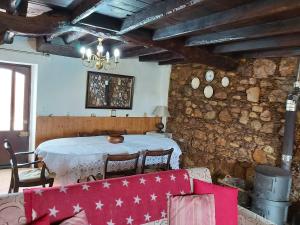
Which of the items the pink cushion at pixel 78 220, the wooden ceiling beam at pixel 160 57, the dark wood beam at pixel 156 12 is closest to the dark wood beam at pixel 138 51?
the wooden ceiling beam at pixel 160 57

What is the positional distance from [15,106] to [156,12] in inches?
131

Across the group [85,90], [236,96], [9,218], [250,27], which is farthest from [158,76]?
[9,218]

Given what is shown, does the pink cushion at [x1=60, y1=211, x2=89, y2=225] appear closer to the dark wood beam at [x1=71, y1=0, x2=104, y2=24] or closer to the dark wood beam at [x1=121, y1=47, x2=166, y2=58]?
the dark wood beam at [x1=71, y1=0, x2=104, y2=24]

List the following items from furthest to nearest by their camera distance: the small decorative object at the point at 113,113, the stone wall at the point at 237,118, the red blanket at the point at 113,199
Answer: the small decorative object at the point at 113,113 < the stone wall at the point at 237,118 < the red blanket at the point at 113,199

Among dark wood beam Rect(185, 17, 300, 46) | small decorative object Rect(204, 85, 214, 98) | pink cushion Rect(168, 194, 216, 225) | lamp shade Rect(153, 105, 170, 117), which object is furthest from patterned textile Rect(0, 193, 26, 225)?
lamp shade Rect(153, 105, 170, 117)

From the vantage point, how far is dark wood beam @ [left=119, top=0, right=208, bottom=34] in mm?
2045

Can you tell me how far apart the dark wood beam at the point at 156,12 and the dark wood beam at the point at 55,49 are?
1.83 meters

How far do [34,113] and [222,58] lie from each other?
3264 millimetres

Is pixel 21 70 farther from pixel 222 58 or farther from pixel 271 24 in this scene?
pixel 271 24

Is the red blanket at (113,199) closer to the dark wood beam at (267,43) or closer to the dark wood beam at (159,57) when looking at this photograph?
the dark wood beam at (267,43)

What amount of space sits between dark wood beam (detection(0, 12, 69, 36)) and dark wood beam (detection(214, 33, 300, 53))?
82.1 inches

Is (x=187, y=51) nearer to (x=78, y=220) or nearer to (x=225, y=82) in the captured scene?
(x=225, y=82)

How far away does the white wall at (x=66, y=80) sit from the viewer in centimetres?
432

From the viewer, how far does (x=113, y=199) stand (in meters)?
1.79
